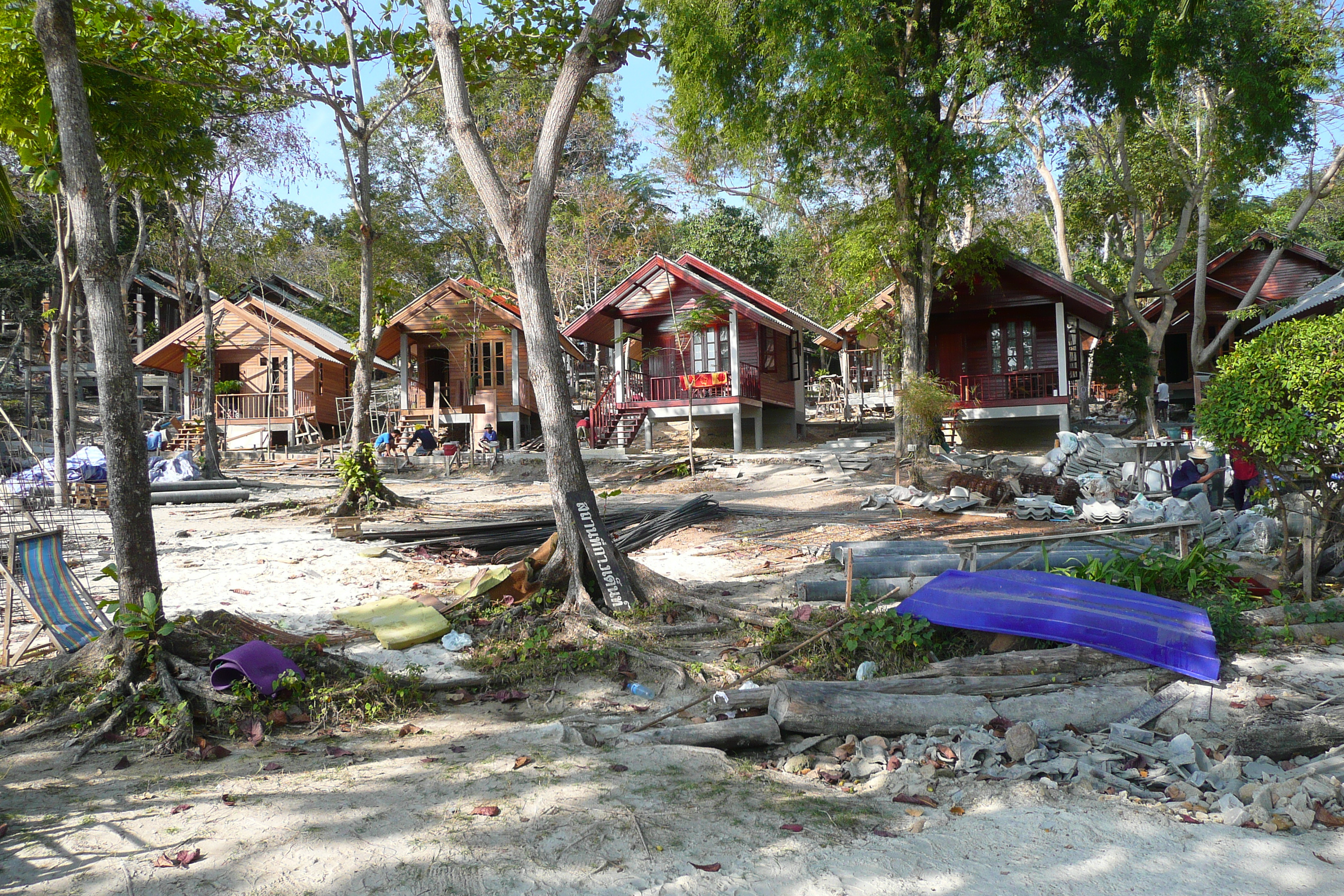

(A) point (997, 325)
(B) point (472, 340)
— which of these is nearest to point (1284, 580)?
(A) point (997, 325)

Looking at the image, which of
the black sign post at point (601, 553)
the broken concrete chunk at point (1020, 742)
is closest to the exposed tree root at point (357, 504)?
the black sign post at point (601, 553)

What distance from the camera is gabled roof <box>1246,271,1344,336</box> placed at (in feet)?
64.6

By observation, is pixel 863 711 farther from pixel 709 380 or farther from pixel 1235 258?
pixel 1235 258

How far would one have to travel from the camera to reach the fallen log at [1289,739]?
4.70 meters

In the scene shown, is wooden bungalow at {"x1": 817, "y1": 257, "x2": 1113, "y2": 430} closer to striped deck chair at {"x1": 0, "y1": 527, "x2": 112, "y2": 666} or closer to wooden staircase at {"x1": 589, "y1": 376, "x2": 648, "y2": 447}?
wooden staircase at {"x1": 589, "y1": 376, "x2": 648, "y2": 447}

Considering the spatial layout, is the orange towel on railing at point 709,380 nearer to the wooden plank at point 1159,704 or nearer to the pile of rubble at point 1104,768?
the wooden plank at point 1159,704

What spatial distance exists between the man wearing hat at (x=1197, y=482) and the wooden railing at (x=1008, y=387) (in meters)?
9.50

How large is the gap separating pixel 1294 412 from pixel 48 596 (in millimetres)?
9496

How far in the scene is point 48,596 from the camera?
5.87 m

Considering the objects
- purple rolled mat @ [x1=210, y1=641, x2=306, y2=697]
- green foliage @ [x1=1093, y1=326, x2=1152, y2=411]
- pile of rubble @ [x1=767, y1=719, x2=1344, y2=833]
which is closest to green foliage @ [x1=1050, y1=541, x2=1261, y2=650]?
pile of rubble @ [x1=767, y1=719, x2=1344, y2=833]

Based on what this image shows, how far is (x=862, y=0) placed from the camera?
15234mm

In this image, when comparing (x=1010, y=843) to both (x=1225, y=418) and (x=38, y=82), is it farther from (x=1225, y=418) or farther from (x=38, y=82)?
(x=38, y=82)

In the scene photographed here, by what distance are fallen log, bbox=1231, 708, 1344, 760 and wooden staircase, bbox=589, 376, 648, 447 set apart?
63.7ft

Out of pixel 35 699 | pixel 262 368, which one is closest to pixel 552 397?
pixel 35 699
